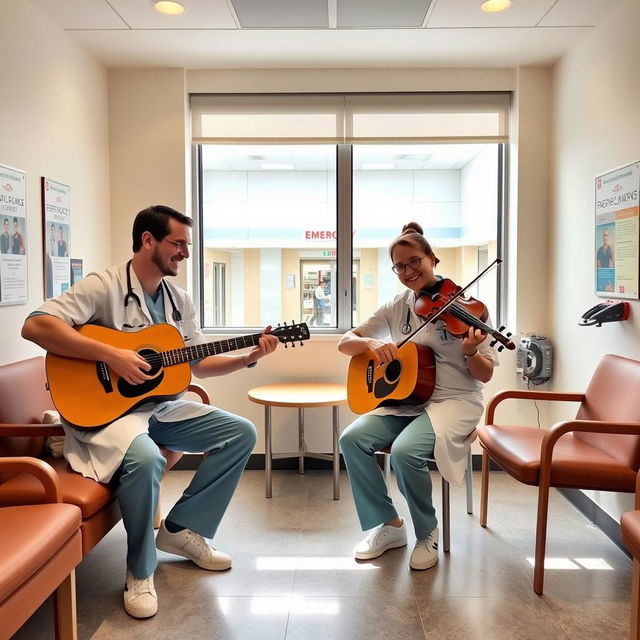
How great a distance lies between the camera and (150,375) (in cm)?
237

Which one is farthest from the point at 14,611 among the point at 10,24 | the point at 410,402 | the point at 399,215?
the point at 399,215

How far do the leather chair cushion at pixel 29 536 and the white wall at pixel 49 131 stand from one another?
1067 mm

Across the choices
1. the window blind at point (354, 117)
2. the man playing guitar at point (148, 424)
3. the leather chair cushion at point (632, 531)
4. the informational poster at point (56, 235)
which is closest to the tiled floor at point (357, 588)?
the man playing guitar at point (148, 424)

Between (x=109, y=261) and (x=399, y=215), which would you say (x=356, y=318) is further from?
(x=109, y=261)

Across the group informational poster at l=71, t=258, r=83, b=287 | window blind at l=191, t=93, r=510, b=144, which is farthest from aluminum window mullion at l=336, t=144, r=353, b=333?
informational poster at l=71, t=258, r=83, b=287

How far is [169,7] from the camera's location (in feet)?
9.39

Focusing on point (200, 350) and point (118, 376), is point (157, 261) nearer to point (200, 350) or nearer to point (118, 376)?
point (200, 350)

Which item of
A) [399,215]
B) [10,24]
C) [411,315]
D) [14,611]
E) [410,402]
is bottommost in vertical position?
[14,611]

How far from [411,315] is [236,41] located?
70.6 inches

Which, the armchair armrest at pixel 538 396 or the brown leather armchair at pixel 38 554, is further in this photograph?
the armchair armrest at pixel 538 396

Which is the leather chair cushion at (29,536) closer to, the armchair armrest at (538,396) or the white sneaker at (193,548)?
the white sneaker at (193,548)

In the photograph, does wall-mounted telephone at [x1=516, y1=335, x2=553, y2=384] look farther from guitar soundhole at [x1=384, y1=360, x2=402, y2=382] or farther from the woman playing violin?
guitar soundhole at [x1=384, y1=360, x2=402, y2=382]

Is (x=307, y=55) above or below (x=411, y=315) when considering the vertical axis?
above

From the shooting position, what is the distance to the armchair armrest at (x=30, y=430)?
87.0 inches
